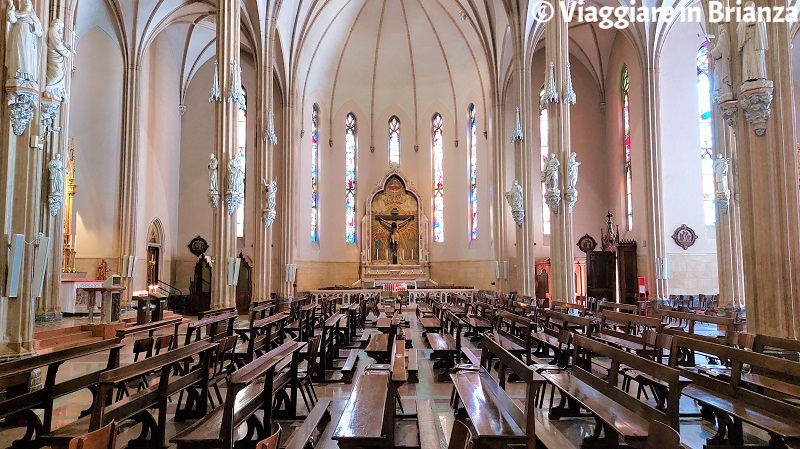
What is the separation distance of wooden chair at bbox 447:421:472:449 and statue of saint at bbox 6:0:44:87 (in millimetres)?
8729

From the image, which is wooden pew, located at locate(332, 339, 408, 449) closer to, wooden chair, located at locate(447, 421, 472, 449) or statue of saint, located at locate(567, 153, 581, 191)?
wooden chair, located at locate(447, 421, 472, 449)

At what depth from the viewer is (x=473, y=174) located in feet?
102

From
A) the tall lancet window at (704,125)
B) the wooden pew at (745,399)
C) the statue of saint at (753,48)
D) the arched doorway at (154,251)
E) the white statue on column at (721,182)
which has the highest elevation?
the tall lancet window at (704,125)

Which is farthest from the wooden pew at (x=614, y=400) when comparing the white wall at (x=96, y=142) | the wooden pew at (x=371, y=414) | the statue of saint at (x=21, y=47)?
the white wall at (x=96, y=142)

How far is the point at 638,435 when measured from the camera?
12.7ft

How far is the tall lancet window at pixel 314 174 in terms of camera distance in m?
31.1

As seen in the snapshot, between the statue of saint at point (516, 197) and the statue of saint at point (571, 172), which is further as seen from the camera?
the statue of saint at point (516, 197)

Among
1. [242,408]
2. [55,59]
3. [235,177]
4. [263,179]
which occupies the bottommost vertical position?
[242,408]

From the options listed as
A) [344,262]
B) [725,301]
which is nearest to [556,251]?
[725,301]

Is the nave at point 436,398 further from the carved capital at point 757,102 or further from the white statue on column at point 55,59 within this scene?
the white statue on column at point 55,59

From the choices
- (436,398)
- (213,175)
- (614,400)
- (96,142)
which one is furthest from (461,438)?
(96,142)

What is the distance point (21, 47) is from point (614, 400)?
9.50 m

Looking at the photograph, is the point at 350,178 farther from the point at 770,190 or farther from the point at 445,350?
the point at 770,190

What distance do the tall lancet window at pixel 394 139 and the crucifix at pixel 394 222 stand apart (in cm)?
336
